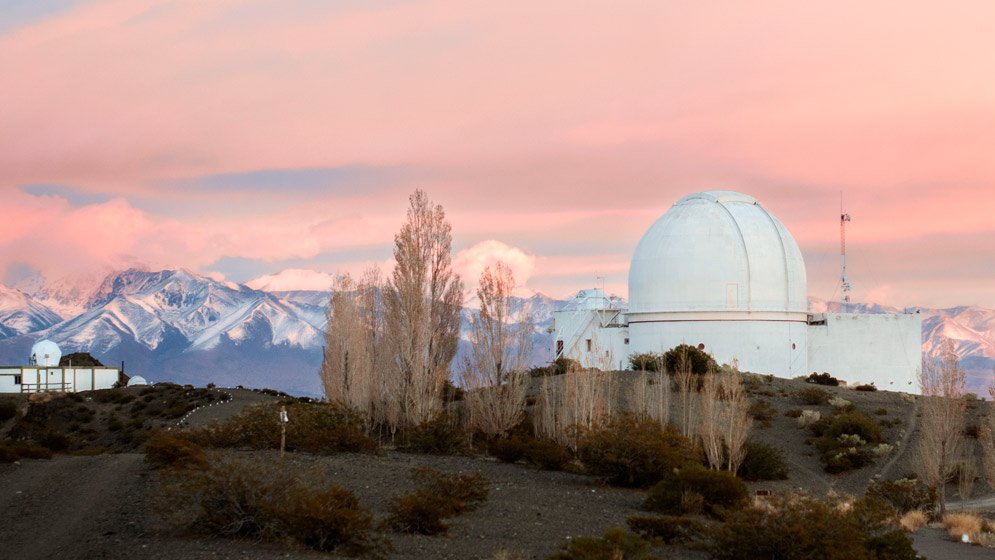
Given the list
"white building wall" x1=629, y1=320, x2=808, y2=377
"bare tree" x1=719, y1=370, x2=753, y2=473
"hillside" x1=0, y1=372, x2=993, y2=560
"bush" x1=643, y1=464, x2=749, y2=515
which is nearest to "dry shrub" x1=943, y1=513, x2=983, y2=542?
"hillside" x1=0, y1=372, x2=993, y2=560

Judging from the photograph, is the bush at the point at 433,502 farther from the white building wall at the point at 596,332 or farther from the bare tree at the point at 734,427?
the white building wall at the point at 596,332

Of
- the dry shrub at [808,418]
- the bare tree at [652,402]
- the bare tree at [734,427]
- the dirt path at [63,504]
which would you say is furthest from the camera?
the dry shrub at [808,418]

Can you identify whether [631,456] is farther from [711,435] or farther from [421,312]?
[421,312]

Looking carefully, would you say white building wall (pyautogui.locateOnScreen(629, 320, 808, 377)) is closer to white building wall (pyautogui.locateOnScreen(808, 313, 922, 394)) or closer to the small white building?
white building wall (pyautogui.locateOnScreen(808, 313, 922, 394))

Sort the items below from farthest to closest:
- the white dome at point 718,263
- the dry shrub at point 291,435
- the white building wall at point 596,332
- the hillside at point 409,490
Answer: the white building wall at point 596,332 < the white dome at point 718,263 < the dry shrub at point 291,435 < the hillside at point 409,490

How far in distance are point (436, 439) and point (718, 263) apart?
2077 centimetres

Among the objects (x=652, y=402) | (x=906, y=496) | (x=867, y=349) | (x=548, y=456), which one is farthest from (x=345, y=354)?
(x=867, y=349)

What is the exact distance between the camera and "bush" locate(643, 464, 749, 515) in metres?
15.0

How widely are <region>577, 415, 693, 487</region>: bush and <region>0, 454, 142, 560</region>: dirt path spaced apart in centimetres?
773

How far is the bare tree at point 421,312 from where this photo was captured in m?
23.9

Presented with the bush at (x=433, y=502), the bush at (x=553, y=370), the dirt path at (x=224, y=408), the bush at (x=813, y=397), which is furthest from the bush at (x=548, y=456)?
the bush at (x=553, y=370)

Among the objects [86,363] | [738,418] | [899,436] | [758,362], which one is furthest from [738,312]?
[86,363]

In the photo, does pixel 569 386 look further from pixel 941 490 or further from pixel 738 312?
pixel 738 312

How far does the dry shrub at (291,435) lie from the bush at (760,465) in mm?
7534
